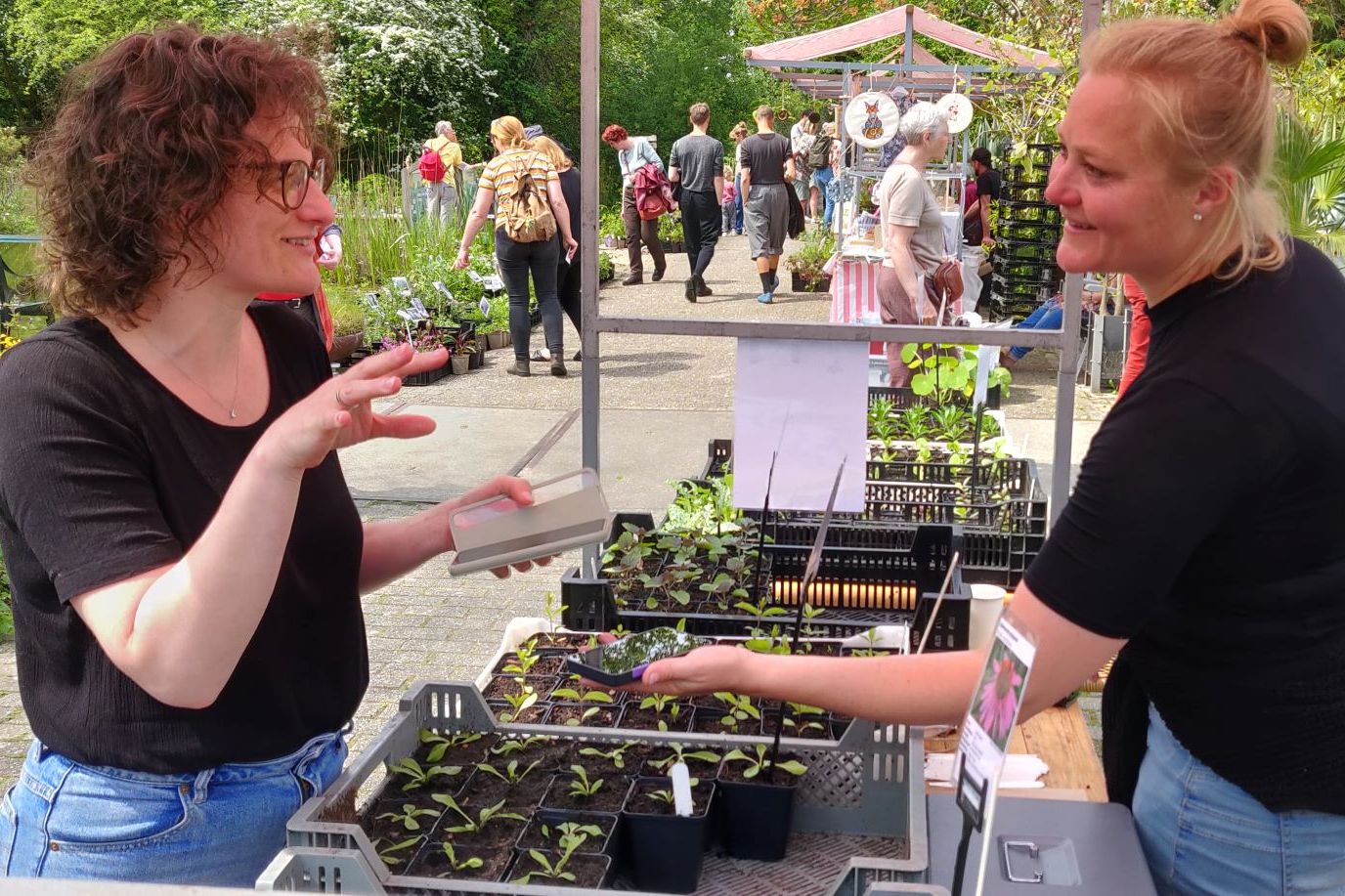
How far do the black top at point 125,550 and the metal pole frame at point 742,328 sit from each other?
3.38 ft

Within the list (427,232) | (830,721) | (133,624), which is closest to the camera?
(133,624)

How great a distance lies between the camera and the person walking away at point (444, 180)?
15.1 meters

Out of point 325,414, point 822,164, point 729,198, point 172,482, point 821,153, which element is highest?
point 821,153

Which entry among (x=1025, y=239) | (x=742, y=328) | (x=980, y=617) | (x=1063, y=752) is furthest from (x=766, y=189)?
(x=1063, y=752)

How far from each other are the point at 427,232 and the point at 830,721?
10.9m

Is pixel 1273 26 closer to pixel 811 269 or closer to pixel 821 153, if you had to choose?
pixel 811 269

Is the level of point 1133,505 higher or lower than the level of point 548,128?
lower

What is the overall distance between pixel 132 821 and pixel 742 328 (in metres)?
1.56

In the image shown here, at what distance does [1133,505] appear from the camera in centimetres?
130

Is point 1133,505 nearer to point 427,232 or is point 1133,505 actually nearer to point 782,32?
point 427,232

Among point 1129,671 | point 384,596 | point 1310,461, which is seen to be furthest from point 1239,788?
point 384,596

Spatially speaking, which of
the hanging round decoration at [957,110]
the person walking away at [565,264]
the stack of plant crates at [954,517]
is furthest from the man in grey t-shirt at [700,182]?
the stack of plant crates at [954,517]

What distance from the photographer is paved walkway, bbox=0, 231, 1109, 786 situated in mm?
4543

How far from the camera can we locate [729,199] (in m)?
23.3
